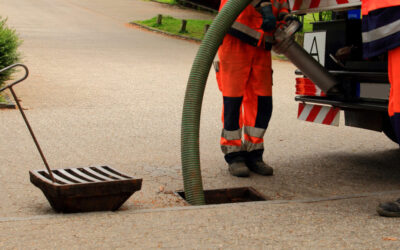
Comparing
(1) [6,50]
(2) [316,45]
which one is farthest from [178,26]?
(2) [316,45]

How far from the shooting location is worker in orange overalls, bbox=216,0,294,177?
4.99 meters

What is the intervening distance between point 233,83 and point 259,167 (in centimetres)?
76

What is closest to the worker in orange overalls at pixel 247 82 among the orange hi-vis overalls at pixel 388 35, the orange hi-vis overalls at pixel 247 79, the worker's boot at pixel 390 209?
the orange hi-vis overalls at pixel 247 79

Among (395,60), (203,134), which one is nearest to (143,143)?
(203,134)

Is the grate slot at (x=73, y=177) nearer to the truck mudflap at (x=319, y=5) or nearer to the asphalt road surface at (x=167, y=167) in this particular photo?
the asphalt road surface at (x=167, y=167)

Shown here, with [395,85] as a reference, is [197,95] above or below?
Answer: below

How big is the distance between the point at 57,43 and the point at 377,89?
48.7 feet

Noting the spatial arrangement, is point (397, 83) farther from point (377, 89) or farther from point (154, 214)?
point (154, 214)

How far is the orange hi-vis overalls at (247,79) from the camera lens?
500 centimetres

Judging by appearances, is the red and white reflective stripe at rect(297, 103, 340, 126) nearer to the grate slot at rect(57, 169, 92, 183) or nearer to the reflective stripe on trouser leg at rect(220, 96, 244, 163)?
the reflective stripe on trouser leg at rect(220, 96, 244, 163)

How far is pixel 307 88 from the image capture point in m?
5.45

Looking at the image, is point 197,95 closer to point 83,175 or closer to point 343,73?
point 83,175

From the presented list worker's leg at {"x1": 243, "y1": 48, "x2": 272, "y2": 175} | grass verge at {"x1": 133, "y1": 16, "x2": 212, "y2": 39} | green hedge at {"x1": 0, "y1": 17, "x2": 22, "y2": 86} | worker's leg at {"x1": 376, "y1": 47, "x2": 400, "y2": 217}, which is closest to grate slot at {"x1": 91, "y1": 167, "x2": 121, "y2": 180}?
worker's leg at {"x1": 243, "y1": 48, "x2": 272, "y2": 175}

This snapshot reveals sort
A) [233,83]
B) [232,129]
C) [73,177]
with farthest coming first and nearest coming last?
[232,129] < [233,83] < [73,177]
